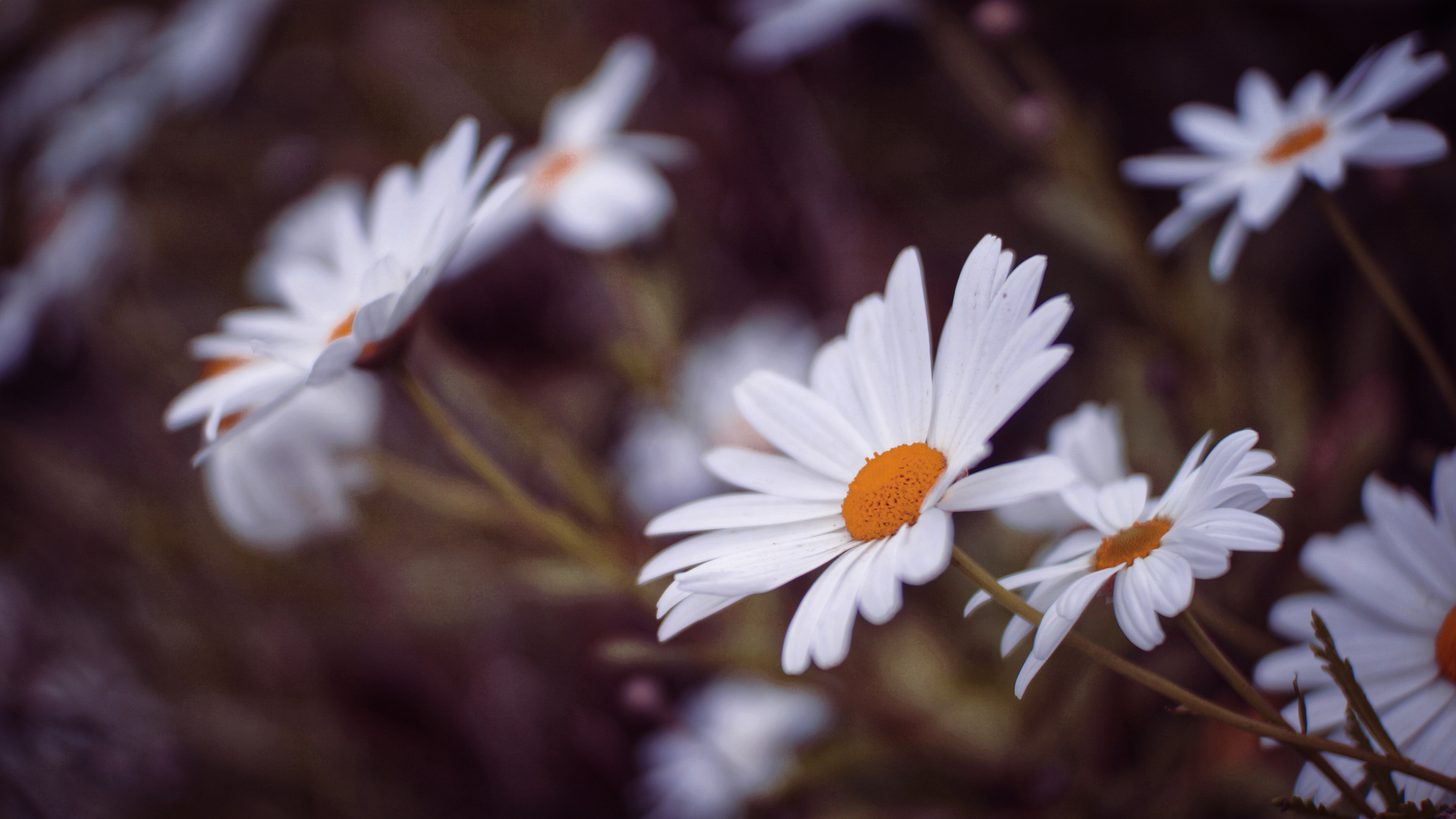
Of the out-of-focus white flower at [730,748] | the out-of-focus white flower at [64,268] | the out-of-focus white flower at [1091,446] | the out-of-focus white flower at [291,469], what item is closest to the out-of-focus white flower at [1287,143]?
the out-of-focus white flower at [1091,446]

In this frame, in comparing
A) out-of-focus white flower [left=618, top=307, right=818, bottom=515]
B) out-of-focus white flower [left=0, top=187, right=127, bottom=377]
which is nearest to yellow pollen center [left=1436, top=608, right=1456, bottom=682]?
out-of-focus white flower [left=618, top=307, right=818, bottom=515]

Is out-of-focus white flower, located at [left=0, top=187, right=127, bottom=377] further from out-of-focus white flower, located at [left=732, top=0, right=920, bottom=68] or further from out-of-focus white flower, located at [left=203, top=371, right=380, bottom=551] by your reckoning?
out-of-focus white flower, located at [left=732, top=0, right=920, bottom=68]

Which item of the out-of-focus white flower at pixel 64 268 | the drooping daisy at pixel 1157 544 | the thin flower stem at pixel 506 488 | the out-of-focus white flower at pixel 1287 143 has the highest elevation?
the out-of-focus white flower at pixel 64 268

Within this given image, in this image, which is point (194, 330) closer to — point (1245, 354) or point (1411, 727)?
point (1245, 354)

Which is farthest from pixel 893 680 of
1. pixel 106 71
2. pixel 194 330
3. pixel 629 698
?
pixel 106 71

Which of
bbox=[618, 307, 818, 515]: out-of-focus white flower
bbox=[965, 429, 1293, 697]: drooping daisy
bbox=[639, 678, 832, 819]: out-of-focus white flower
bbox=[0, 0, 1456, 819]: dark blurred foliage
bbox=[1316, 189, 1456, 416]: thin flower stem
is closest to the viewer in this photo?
bbox=[965, 429, 1293, 697]: drooping daisy

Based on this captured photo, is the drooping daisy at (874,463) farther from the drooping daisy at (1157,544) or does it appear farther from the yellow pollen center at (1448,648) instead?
the yellow pollen center at (1448,648)
